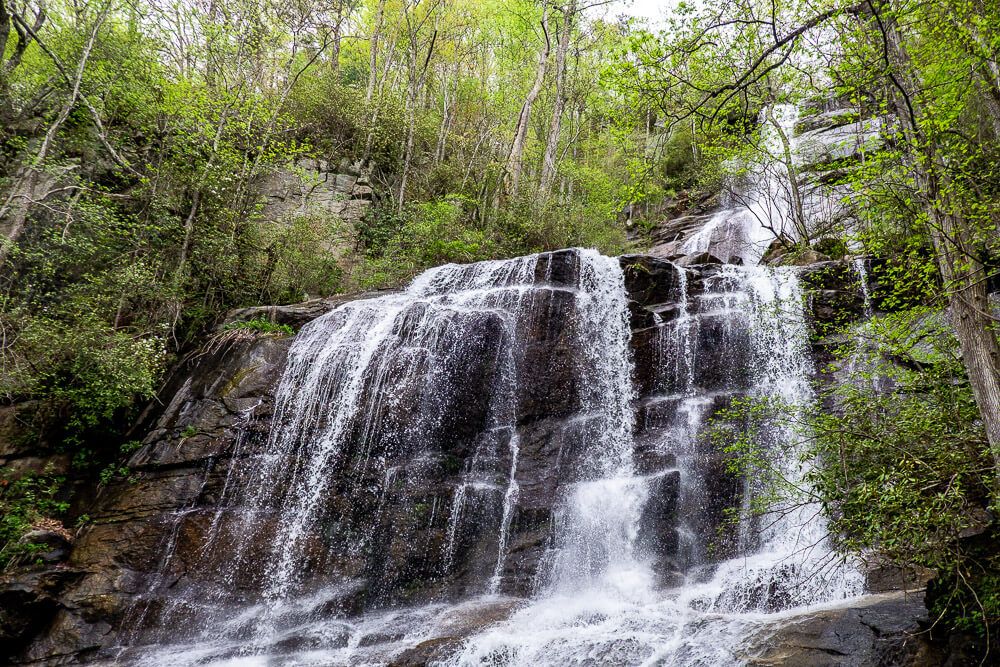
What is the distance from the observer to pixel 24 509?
941cm

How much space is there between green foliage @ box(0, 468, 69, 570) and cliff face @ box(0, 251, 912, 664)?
489 millimetres

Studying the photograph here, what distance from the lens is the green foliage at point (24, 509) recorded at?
28.8ft

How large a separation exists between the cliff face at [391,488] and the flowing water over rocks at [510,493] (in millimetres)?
41

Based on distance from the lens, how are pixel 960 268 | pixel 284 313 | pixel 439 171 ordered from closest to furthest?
pixel 960 268 < pixel 284 313 < pixel 439 171

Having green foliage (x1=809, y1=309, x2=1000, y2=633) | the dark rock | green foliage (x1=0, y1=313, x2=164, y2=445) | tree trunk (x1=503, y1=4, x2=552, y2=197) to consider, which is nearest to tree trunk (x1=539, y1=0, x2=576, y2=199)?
tree trunk (x1=503, y1=4, x2=552, y2=197)

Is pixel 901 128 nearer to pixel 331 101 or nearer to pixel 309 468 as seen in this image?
pixel 309 468

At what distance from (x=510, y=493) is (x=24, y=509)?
8.37 metres

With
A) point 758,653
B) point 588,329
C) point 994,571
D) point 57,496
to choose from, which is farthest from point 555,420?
point 57,496

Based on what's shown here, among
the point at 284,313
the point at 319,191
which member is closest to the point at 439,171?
the point at 319,191

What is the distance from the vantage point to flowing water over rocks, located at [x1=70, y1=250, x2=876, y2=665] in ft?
24.8

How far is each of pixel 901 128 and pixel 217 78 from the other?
16603mm

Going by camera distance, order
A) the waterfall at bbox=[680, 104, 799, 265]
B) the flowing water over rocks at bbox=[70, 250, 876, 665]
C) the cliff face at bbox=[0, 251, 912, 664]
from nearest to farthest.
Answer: the flowing water over rocks at bbox=[70, 250, 876, 665] < the cliff face at bbox=[0, 251, 912, 664] < the waterfall at bbox=[680, 104, 799, 265]

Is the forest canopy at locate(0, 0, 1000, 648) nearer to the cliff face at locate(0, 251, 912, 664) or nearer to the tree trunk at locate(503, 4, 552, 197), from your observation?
the tree trunk at locate(503, 4, 552, 197)

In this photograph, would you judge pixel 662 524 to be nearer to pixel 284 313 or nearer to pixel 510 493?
pixel 510 493
